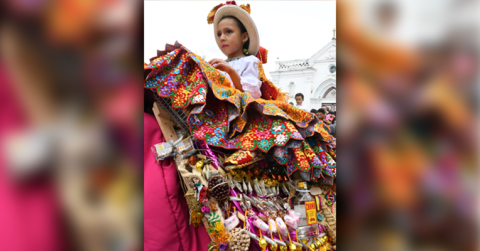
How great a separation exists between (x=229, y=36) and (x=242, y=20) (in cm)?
14

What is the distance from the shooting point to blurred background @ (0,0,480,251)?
0.19 m

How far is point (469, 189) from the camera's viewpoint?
23 centimetres

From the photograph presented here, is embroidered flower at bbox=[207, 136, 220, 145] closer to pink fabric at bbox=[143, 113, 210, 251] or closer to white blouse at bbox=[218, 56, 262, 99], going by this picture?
pink fabric at bbox=[143, 113, 210, 251]

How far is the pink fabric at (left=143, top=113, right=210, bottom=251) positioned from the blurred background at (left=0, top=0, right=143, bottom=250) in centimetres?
70

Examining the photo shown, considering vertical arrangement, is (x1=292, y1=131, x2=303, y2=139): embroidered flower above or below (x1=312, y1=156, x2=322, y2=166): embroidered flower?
above

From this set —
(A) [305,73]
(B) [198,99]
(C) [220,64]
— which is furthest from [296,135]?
(A) [305,73]

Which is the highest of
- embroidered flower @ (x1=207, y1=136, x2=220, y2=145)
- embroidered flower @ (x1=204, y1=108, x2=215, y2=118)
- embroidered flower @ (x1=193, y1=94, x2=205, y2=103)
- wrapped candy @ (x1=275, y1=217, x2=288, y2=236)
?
embroidered flower @ (x1=193, y1=94, x2=205, y2=103)

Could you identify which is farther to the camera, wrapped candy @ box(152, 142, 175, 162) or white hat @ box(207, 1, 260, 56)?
white hat @ box(207, 1, 260, 56)

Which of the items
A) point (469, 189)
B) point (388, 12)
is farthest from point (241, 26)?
point (469, 189)

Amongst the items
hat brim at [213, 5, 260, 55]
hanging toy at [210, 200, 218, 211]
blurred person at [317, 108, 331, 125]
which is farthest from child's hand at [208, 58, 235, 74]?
blurred person at [317, 108, 331, 125]

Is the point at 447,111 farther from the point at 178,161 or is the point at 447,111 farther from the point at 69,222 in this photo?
the point at 178,161

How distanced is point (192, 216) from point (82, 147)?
787mm

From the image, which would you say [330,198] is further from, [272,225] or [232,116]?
[232,116]

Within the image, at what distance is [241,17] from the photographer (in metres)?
1.50
